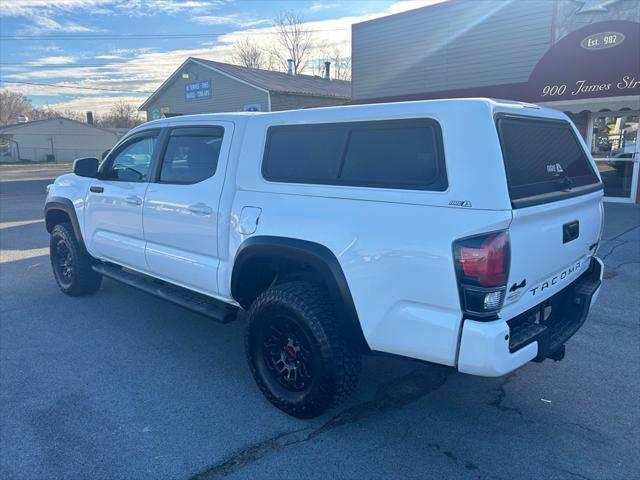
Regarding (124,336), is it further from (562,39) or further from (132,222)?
(562,39)

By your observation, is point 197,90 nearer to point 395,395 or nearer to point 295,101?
point 295,101

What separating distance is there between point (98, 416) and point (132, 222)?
73.0 inches

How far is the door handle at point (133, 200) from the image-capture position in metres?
4.42

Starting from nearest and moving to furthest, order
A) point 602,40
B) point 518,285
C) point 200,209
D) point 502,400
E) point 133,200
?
point 518,285
point 502,400
point 200,209
point 133,200
point 602,40

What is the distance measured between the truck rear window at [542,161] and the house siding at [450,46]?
1052 centimetres

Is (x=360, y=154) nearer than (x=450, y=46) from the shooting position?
Yes

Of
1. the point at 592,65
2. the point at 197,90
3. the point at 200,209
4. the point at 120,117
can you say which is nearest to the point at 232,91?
the point at 197,90

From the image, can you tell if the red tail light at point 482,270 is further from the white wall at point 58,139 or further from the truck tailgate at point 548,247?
the white wall at point 58,139

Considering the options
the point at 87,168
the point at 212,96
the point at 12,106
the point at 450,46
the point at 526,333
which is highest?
the point at 12,106

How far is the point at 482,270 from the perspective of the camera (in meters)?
2.39

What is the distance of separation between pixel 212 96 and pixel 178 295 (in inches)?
863

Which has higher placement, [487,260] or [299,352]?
[487,260]

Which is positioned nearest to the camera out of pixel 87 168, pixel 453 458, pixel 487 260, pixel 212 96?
pixel 487 260

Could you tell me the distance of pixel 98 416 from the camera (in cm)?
329
